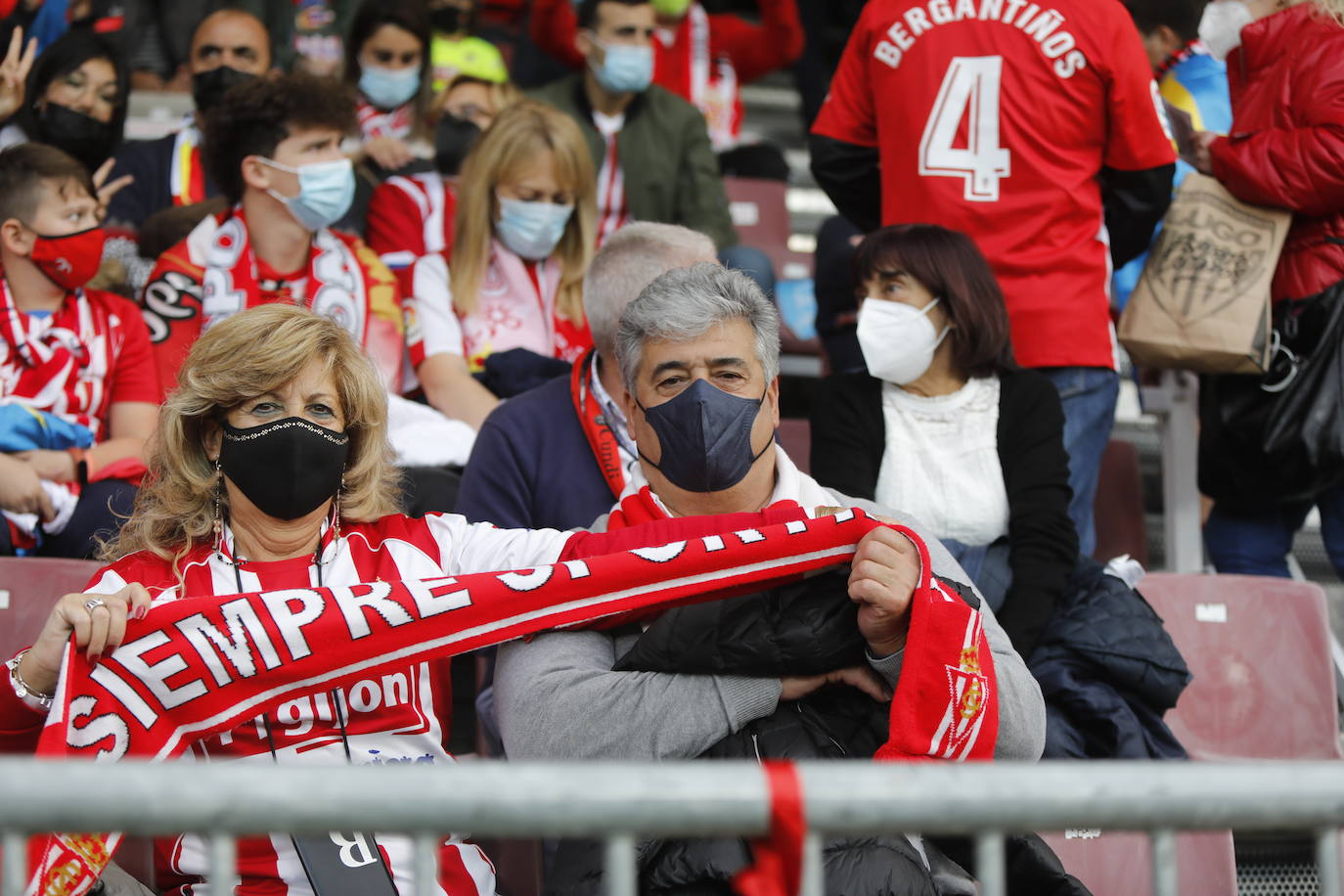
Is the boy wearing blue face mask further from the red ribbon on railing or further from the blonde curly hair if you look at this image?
the red ribbon on railing

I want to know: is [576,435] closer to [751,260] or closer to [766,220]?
[751,260]

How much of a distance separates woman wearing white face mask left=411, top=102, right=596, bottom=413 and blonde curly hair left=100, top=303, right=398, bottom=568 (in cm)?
196

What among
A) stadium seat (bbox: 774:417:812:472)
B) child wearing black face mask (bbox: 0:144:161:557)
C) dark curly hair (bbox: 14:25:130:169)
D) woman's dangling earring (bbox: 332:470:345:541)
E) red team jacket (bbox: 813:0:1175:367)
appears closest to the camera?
woman's dangling earring (bbox: 332:470:345:541)

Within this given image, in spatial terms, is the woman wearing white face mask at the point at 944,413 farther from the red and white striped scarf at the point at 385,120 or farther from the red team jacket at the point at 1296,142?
the red and white striped scarf at the point at 385,120

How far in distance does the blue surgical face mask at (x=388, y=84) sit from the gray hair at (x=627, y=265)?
322cm

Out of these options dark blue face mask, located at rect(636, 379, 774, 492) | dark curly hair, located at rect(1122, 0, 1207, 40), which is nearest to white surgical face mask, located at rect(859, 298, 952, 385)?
dark blue face mask, located at rect(636, 379, 774, 492)

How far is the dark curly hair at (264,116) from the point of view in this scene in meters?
4.80

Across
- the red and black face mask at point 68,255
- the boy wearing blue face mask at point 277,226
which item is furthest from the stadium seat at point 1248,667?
the red and black face mask at point 68,255

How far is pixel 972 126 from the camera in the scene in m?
4.30

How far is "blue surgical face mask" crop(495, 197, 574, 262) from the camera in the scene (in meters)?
4.82

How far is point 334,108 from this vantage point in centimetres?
484

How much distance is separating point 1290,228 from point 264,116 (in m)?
3.09

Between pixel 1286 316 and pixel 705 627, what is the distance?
8.55 ft

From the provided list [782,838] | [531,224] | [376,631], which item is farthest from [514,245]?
[782,838]
